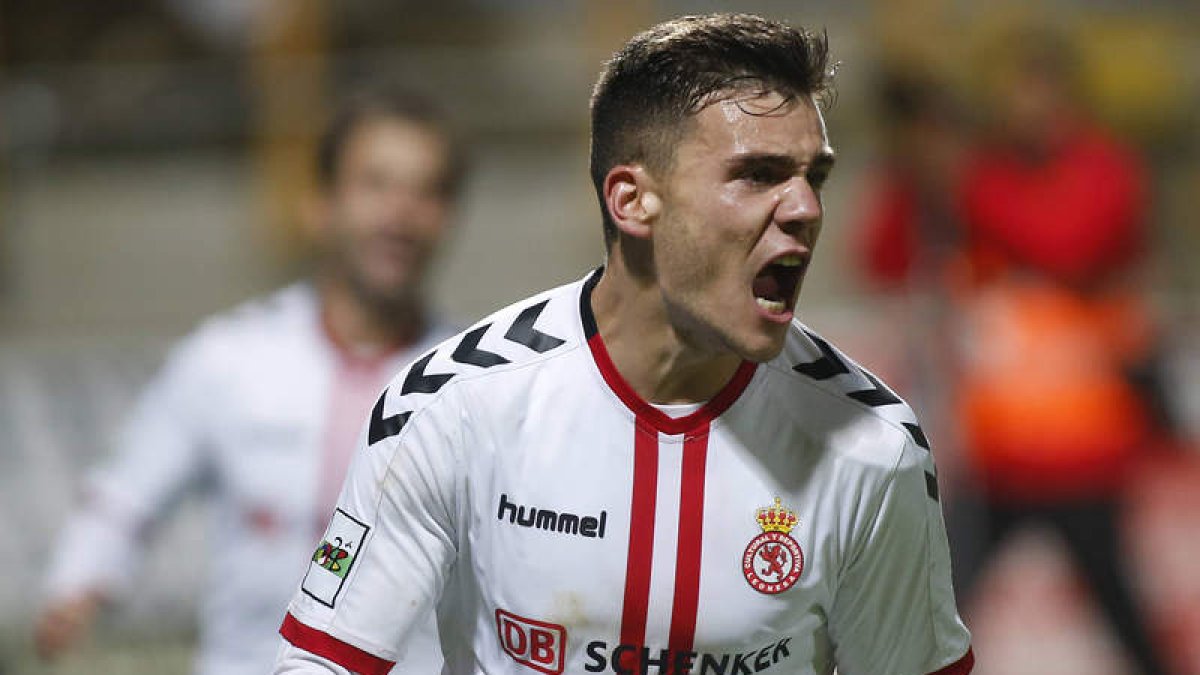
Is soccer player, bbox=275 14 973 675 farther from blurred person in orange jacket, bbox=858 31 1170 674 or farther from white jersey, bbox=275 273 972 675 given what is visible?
blurred person in orange jacket, bbox=858 31 1170 674

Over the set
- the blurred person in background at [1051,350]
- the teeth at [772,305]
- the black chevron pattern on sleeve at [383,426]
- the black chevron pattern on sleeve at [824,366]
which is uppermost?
the teeth at [772,305]

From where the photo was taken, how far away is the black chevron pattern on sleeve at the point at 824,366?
2.67 metres

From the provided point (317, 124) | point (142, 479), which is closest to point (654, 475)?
point (142, 479)

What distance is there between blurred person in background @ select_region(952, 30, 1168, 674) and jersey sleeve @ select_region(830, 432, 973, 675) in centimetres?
314

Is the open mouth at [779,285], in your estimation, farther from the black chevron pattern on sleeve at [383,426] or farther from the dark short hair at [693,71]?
the black chevron pattern on sleeve at [383,426]

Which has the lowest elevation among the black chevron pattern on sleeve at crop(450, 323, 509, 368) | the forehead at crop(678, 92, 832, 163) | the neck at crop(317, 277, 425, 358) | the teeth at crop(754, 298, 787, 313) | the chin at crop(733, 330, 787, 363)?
the neck at crop(317, 277, 425, 358)

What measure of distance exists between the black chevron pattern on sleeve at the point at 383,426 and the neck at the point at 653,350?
0.30m

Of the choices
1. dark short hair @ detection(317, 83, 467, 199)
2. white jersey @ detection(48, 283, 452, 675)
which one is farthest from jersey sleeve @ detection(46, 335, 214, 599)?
dark short hair @ detection(317, 83, 467, 199)

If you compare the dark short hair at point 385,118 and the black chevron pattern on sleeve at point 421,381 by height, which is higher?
the dark short hair at point 385,118

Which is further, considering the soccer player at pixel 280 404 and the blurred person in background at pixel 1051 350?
the blurred person in background at pixel 1051 350

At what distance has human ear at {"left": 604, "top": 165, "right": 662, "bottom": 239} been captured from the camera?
254cm

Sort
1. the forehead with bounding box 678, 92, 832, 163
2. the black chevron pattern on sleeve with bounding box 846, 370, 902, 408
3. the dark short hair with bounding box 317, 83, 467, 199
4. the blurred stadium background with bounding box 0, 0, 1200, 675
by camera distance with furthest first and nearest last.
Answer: the blurred stadium background with bounding box 0, 0, 1200, 675, the dark short hair with bounding box 317, 83, 467, 199, the black chevron pattern on sleeve with bounding box 846, 370, 902, 408, the forehead with bounding box 678, 92, 832, 163

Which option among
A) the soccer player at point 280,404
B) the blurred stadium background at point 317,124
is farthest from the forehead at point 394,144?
the blurred stadium background at point 317,124

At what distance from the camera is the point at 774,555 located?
2568 mm
